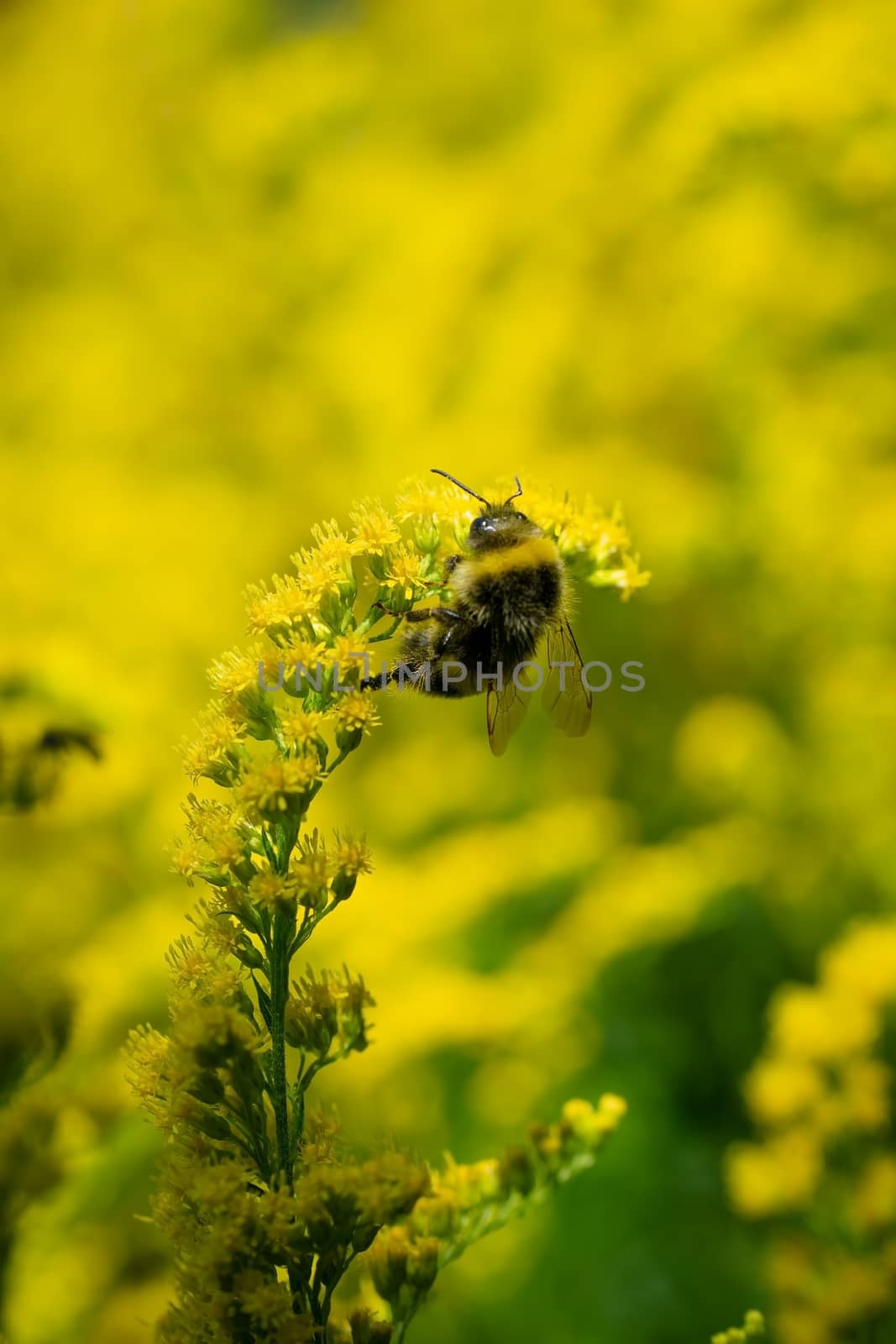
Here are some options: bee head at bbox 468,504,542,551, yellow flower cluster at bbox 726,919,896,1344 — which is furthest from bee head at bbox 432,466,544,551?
yellow flower cluster at bbox 726,919,896,1344

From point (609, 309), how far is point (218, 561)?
556 mm

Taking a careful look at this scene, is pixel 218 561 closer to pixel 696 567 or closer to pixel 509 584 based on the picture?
pixel 696 567

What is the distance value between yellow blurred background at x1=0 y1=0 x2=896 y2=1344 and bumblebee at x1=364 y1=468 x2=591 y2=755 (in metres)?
0.25

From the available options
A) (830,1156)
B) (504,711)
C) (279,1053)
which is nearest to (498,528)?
(504,711)

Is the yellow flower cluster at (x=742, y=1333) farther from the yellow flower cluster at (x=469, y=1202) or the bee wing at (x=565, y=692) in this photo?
the bee wing at (x=565, y=692)

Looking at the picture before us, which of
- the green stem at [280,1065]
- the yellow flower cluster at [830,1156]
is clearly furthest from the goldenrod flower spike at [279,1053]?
the yellow flower cluster at [830,1156]

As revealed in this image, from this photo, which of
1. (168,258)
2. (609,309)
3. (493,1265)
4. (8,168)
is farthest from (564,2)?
(493,1265)

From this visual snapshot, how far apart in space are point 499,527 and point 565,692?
14cm

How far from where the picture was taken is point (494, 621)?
75 centimetres

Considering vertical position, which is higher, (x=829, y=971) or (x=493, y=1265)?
(x=829, y=971)

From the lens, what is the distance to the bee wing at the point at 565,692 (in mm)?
813

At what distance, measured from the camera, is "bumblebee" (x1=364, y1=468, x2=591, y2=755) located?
73 centimetres

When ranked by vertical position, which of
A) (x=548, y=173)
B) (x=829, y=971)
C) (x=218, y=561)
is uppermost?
(x=548, y=173)

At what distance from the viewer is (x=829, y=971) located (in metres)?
1.07
